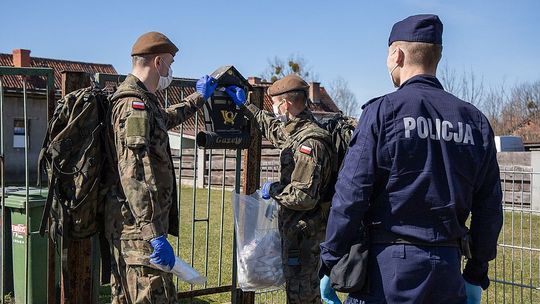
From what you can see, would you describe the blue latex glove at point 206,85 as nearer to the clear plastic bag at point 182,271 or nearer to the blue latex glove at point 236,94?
the blue latex glove at point 236,94

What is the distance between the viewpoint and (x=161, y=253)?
320 cm

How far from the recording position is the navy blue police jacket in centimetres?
262

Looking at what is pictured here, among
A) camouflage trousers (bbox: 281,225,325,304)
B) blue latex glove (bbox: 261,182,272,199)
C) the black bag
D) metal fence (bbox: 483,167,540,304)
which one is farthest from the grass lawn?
the black bag

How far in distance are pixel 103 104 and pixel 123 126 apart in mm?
299

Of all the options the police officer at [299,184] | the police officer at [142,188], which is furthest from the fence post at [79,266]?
the police officer at [299,184]

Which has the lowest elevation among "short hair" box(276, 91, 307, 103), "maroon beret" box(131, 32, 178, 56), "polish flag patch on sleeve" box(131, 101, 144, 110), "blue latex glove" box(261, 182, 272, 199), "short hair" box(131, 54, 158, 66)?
"blue latex glove" box(261, 182, 272, 199)

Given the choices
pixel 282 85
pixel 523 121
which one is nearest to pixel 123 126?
pixel 282 85

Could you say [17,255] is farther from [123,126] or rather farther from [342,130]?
[342,130]

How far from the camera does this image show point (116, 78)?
168 inches

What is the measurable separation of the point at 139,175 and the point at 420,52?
5.38ft

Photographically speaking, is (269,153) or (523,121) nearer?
(269,153)

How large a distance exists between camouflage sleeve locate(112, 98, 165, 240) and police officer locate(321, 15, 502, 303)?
1038 millimetres

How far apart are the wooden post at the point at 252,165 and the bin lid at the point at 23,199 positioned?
1819 mm

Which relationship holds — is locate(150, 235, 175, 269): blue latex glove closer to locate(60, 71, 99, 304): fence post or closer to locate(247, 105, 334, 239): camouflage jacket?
locate(60, 71, 99, 304): fence post
